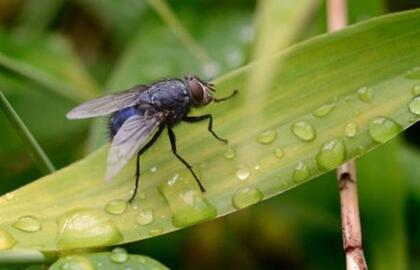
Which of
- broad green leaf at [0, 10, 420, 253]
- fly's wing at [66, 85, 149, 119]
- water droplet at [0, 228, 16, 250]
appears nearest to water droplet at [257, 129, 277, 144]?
broad green leaf at [0, 10, 420, 253]

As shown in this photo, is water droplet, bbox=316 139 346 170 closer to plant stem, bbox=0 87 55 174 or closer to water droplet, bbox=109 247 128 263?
water droplet, bbox=109 247 128 263

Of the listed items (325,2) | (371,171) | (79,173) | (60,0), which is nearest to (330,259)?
(371,171)

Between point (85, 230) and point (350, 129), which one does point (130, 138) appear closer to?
point (85, 230)

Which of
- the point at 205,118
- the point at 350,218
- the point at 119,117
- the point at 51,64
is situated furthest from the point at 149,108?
the point at 51,64

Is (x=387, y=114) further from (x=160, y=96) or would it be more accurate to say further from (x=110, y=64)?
(x=110, y=64)

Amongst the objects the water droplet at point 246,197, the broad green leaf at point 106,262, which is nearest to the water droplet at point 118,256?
the broad green leaf at point 106,262

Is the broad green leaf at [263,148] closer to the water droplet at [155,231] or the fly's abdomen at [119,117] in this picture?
the water droplet at [155,231]
